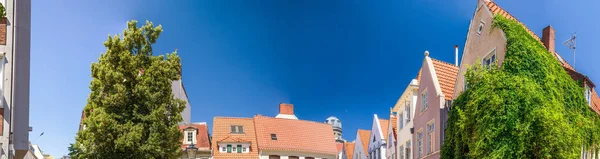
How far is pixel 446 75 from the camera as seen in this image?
3084 centimetres

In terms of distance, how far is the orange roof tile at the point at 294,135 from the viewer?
59562 mm

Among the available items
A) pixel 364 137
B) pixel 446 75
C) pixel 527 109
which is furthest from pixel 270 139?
pixel 527 109

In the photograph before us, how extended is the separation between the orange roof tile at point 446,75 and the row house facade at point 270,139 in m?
29.4

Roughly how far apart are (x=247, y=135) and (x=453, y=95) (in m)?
34.5

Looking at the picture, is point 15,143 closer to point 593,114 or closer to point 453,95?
point 453,95

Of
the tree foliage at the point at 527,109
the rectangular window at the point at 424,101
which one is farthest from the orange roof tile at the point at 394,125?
the tree foliage at the point at 527,109

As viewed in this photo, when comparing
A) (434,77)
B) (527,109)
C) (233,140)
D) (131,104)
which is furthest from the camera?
(233,140)

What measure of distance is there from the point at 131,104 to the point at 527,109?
15.6 m

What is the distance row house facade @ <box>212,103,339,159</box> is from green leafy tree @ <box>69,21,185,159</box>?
3142 centimetres

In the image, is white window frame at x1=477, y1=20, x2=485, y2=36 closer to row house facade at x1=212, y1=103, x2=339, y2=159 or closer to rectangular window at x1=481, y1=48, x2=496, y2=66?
rectangular window at x1=481, y1=48, x2=496, y2=66

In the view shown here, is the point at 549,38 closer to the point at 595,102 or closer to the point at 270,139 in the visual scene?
the point at 595,102

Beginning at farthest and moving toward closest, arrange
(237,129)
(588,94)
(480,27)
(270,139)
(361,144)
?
(270,139), (237,129), (361,144), (480,27), (588,94)

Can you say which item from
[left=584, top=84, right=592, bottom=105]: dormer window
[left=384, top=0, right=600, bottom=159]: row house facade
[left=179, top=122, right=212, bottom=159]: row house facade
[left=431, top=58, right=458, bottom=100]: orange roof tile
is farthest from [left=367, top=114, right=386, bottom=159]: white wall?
[left=584, top=84, right=592, bottom=105]: dormer window

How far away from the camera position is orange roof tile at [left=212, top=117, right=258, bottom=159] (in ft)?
187
